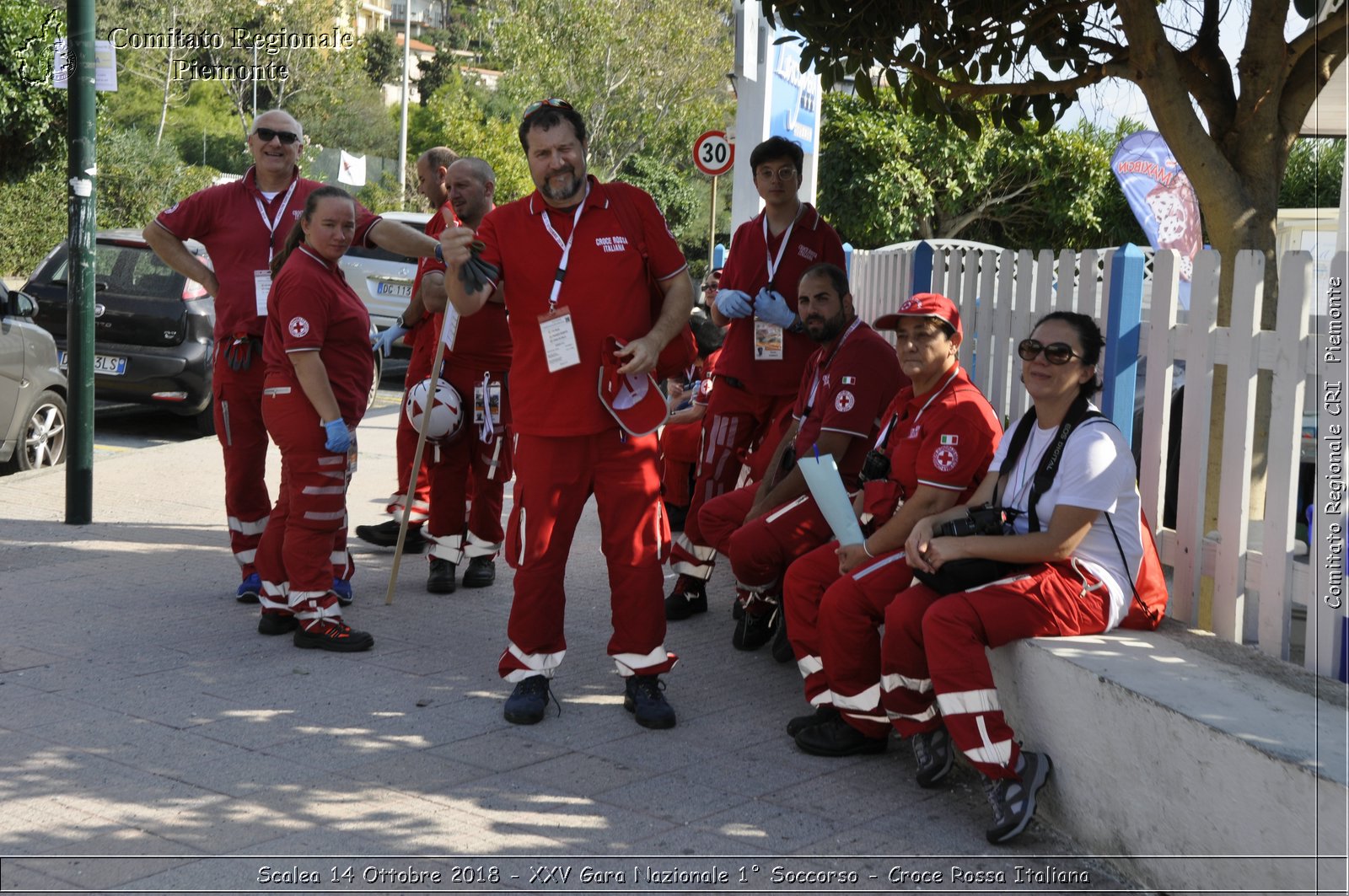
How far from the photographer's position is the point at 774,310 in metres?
6.37

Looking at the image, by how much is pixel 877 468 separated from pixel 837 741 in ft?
3.32

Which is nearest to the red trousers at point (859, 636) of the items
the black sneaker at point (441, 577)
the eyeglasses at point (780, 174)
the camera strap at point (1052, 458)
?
the camera strap at point (1052, 458)

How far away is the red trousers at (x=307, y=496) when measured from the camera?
593 cm

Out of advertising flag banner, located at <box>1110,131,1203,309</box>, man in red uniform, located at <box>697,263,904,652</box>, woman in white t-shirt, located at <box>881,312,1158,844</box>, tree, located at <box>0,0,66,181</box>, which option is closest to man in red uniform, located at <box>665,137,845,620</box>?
man in red uniform, located at <box>697,263,904,652</box>

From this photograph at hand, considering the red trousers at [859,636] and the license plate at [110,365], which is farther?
the license plate at [110,365]

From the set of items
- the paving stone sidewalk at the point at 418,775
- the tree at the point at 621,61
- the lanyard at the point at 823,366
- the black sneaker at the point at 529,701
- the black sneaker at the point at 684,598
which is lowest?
the paving stone sidewalk at the point at 418,775

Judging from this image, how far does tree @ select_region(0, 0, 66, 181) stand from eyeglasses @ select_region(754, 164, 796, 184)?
505 inches

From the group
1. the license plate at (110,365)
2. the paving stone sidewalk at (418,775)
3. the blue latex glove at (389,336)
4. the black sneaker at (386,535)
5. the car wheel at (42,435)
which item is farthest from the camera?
the license plate at (110,365)

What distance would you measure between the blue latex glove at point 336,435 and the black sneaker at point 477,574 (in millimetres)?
1425

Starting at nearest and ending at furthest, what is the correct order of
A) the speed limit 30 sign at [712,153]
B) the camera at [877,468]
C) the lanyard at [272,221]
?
the camera at [877,468], the lanyard at [272,221], the speed limit 30 sign at [712,153]

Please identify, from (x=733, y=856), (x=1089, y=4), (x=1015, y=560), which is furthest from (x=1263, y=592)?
(x=1089, y=4)

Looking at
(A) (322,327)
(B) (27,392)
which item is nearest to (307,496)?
(A) (322,327)

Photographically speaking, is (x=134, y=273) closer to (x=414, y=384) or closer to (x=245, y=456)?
(x=414, y=384)

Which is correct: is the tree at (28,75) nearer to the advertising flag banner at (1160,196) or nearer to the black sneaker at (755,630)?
the advertising flag banner at (1160,196)
